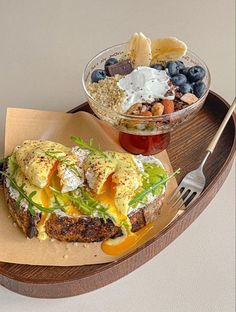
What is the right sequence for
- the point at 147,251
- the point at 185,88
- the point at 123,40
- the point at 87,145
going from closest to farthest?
the point at 147,251 < the point at 87,145 < the point at 185,88 < the point at 123,40

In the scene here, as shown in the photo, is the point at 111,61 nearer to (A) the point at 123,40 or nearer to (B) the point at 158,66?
(B) the point at 158,66

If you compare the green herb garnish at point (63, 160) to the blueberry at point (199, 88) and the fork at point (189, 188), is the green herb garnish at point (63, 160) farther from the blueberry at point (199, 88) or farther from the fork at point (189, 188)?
the blueberry at point (199, 88)

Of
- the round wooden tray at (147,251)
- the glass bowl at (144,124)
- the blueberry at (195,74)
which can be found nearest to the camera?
the round wooden tray at (147,251)

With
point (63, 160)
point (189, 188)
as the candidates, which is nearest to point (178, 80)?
point (189, 188)

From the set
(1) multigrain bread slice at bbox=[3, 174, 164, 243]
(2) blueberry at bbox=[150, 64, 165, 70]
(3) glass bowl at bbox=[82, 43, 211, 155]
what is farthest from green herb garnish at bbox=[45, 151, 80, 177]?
(2) blueberry at bbox=[150, 64, 165, 70]

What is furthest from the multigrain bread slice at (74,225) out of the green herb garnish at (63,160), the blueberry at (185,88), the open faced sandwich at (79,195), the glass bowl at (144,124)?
the blueberry at (185,88)

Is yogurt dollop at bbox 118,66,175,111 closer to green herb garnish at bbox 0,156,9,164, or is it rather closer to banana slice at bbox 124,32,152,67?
banana slice at bbox 124,32,152,67

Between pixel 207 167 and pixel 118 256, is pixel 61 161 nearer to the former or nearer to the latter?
pixel 118 256
